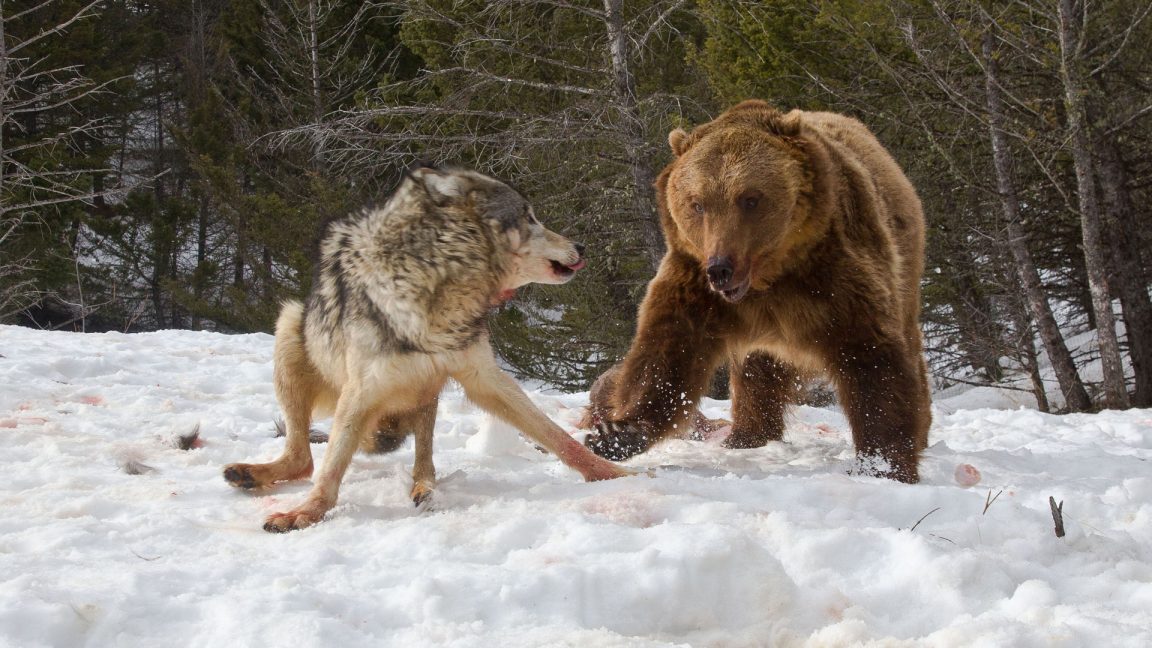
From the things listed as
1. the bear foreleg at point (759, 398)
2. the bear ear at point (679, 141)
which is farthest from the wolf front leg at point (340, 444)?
the bear foreleg at point (759, 398)

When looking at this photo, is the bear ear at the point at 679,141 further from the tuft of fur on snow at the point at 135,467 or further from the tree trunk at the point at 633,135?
the tree trunk at the point at 633,135

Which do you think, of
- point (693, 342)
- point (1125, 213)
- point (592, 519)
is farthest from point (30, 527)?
point (1125, 213)

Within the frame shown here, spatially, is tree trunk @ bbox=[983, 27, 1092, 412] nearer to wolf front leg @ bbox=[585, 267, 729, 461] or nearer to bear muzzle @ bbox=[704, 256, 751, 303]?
wolf front leg @ bbox=[585, 267, 729, 461]

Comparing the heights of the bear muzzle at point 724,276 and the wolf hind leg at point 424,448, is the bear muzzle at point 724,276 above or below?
above

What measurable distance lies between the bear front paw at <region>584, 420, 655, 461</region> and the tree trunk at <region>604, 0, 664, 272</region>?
5.53m

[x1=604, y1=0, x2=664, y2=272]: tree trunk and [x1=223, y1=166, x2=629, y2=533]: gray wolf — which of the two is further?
[x1=604, y1=0, x2=664, y2=272]: tree trunk

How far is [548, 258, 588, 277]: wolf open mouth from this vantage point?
4391mm

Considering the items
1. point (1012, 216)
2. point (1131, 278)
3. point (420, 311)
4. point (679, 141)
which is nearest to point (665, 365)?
point (679, 141)

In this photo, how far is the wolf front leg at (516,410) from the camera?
4141 millimetres

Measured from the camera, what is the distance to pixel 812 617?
2.65m

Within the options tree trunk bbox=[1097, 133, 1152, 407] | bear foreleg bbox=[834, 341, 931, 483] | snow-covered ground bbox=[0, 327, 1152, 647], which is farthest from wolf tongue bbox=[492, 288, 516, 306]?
tree trunk bbox=[1097, 133, 1152, 407]

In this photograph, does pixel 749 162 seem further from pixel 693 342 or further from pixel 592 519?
pixel 592 519

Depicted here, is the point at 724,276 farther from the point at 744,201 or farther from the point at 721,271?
the point at 744,201

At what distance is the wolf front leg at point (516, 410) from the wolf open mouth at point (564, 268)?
1.68 feet
